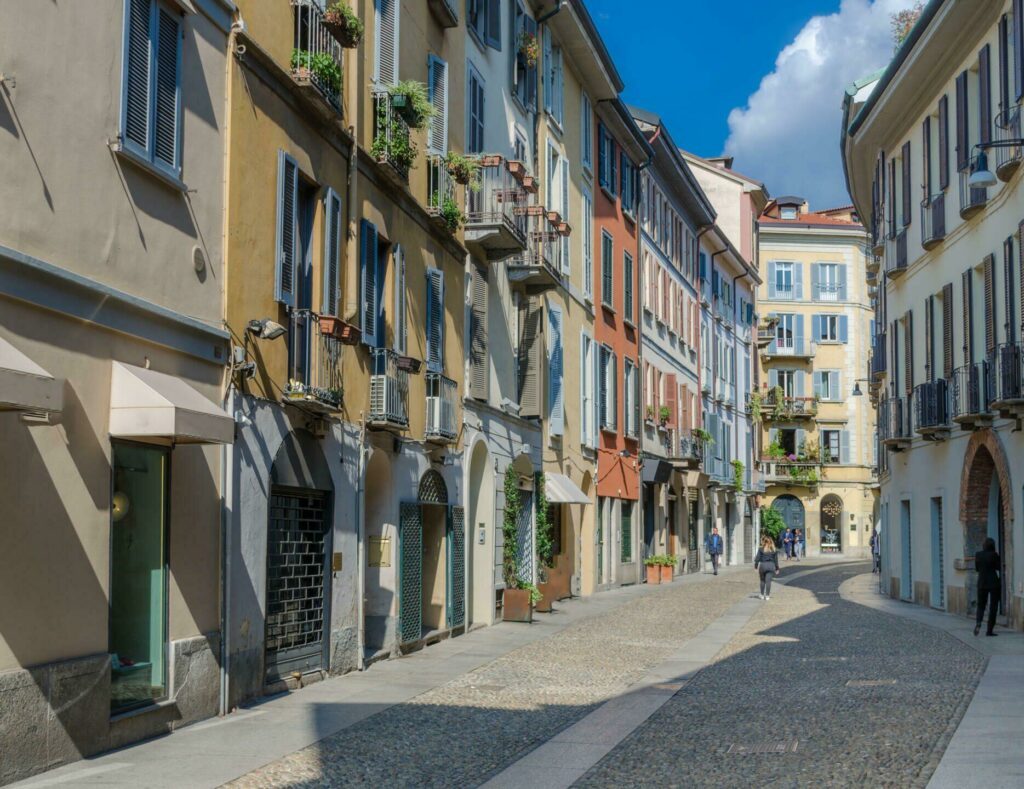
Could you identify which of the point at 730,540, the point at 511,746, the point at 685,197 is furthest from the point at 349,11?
the point at 730,540

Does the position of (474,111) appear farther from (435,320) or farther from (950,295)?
(950,295)

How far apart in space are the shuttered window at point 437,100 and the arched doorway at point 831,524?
58772 millimetres

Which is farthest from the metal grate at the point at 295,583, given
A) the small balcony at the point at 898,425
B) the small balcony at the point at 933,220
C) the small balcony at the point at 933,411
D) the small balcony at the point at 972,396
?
the small balcony at the point at 898,425

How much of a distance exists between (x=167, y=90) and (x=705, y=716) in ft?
23.6

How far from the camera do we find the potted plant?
49.1 ft

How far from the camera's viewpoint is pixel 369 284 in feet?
55.3

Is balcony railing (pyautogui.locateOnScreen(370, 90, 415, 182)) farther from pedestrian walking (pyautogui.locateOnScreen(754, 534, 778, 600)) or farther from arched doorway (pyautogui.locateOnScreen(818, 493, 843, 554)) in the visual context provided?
arched doorway (pyautogui.locateOnScreen(818, 493, 843, 554))

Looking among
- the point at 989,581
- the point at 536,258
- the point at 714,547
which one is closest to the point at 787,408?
the point at 714,547

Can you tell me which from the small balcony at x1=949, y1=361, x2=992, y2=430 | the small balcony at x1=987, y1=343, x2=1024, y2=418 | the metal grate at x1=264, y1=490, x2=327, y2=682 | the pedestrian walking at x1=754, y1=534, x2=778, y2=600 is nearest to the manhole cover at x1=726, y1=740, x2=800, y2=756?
the metal grate at x1=264, y1=490, x2=327, y2=682

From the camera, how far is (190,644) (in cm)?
1177

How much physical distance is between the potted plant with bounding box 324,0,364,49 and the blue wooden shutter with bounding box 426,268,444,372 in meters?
4.78

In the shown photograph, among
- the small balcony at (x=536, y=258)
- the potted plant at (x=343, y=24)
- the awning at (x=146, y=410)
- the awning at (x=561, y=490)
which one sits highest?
the potted plant at (x=343, y=24)

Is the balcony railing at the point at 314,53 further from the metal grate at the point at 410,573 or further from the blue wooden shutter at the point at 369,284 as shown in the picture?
the metal grate at the point at 410,573

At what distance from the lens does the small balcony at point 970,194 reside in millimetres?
23297
